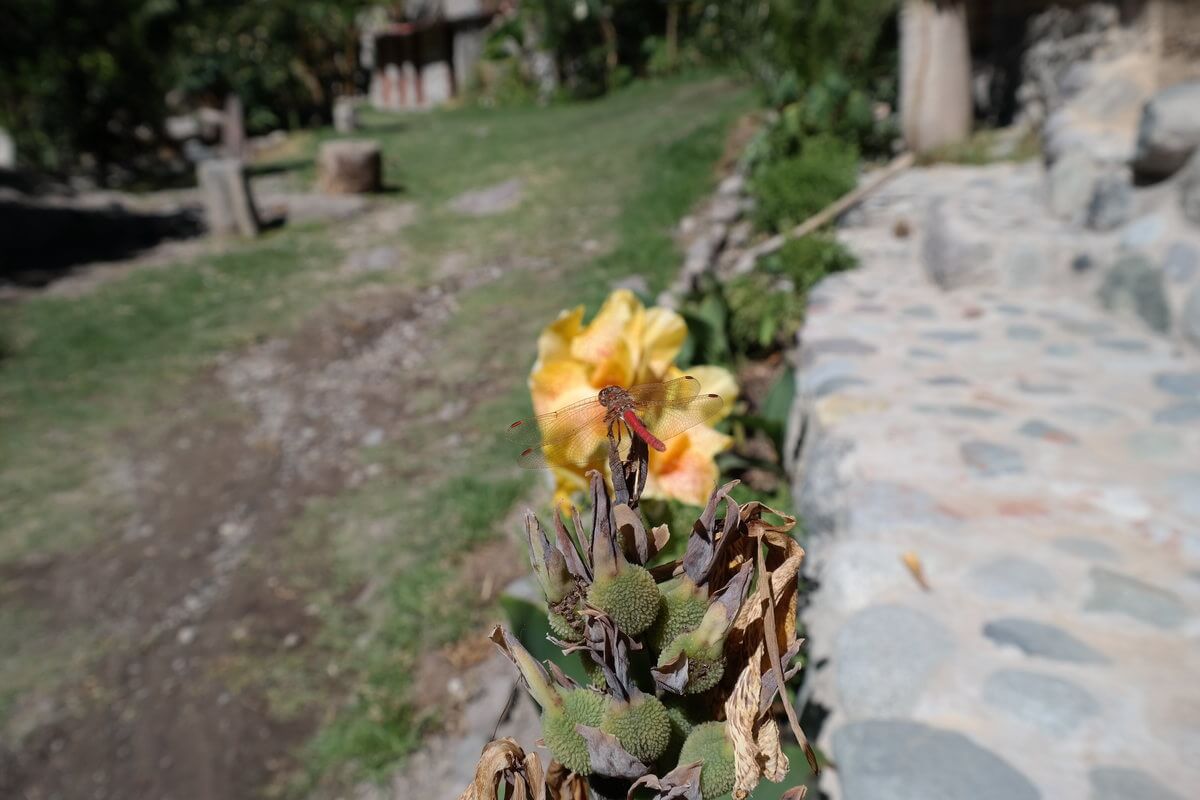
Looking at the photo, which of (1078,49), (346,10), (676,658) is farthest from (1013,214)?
Result: (346,10)

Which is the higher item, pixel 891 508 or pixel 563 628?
pixel 563 628

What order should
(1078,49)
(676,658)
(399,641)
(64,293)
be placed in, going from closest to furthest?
(676,658), (399,641), (1078,49), (64,293)

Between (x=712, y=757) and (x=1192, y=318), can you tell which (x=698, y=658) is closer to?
(x=712, y=757)

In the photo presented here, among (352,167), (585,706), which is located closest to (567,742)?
(585,706)

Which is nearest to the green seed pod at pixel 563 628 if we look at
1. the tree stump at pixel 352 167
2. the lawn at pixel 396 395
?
the lawn at pixel 396 395

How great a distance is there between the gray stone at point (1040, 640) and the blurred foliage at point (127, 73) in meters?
13.2

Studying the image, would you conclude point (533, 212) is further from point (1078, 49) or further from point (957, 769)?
point (957, 769)

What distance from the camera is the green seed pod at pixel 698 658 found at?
671 mm

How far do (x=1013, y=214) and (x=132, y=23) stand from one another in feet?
43.0

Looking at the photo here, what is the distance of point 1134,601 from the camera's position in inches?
75.8

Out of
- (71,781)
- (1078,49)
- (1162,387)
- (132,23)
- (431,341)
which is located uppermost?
(132,23)

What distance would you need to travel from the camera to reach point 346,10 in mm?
23703

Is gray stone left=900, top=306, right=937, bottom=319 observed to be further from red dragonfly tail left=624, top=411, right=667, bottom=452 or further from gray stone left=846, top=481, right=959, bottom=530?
red dragonfly tail left=624, top=411, right=667, bottom=452

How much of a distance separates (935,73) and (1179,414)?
17.4 feet
